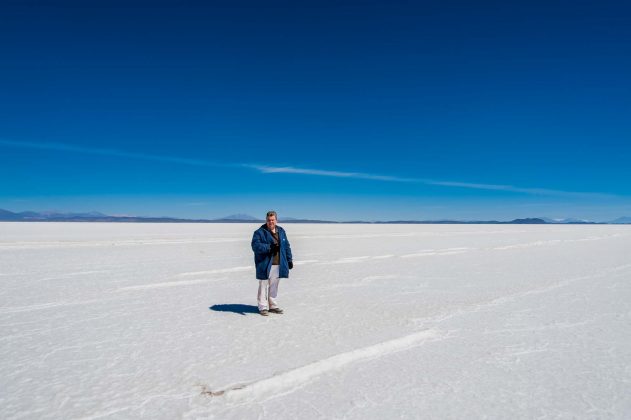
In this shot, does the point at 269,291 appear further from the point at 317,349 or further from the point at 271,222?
the point at 317,349

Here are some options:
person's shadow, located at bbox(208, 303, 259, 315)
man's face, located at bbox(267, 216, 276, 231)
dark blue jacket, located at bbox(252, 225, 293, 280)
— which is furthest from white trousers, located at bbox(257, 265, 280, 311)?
man's face, located at bbox(267, 216, 276, 231)

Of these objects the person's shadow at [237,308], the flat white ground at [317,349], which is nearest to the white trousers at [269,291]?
the flat white ground at [317,349]

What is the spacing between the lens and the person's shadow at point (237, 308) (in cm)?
702

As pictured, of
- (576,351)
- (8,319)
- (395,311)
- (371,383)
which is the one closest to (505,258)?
(395,311)

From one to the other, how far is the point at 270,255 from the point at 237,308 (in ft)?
4.57

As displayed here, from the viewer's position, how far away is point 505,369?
14.5 feet

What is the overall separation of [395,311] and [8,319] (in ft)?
19.3

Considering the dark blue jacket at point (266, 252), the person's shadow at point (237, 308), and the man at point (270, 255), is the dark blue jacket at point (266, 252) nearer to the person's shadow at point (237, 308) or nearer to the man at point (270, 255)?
the man at point (270, 255)

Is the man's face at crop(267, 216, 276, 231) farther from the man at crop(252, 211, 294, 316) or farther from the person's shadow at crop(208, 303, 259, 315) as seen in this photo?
the person's shadow at crop(208, 303, 259, 315)

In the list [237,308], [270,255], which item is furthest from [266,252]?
[237,308]

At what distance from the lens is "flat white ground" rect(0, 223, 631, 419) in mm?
3637

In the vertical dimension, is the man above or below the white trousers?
above

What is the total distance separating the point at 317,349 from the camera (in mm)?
4996

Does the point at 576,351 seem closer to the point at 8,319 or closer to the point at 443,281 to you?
the point at 443,281
